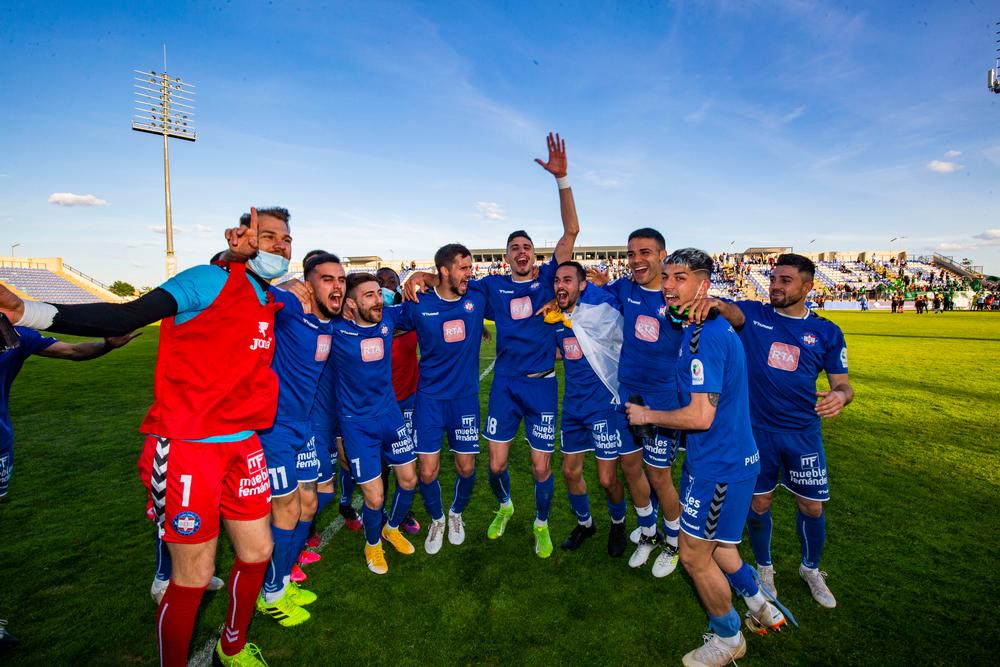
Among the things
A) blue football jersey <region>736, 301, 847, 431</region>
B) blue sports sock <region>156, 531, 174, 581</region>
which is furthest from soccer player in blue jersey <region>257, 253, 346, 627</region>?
blue football jersey <region>736, 301, 847, 431</region>

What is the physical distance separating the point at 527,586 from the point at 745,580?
1.69m

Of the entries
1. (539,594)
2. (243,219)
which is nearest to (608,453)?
(539,594)

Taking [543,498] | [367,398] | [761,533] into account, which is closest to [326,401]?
[367,398]

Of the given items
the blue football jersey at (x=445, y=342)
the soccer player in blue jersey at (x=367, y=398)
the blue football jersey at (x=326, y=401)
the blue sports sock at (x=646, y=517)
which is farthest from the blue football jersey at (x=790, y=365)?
the blue football jersey at (x=326, y=401)

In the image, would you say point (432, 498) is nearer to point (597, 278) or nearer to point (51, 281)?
point (597, 278)

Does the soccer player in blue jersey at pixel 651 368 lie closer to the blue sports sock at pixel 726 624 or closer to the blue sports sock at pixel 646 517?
the blue sports sock at pixel 646 517

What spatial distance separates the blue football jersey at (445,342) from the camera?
493cm

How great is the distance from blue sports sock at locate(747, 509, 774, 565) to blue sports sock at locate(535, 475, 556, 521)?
1754 millimetres

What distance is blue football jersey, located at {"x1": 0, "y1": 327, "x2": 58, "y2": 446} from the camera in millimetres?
3575

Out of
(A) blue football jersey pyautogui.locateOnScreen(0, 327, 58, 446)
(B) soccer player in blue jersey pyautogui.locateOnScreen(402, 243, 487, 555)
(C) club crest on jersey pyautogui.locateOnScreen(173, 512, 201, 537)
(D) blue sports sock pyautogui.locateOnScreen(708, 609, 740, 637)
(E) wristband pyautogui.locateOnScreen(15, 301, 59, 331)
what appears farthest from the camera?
(B) soccer player in blue jersey pyautogui.locateOnScreen(402, 243, 487, 555)

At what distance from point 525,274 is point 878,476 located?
5443 mm

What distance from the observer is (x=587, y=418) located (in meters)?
4.69

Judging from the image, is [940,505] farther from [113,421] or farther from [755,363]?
[113,421]

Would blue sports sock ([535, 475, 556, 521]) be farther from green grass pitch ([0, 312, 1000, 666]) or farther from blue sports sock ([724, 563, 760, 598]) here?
blue sports sock ([724, 563, 760, 598])
